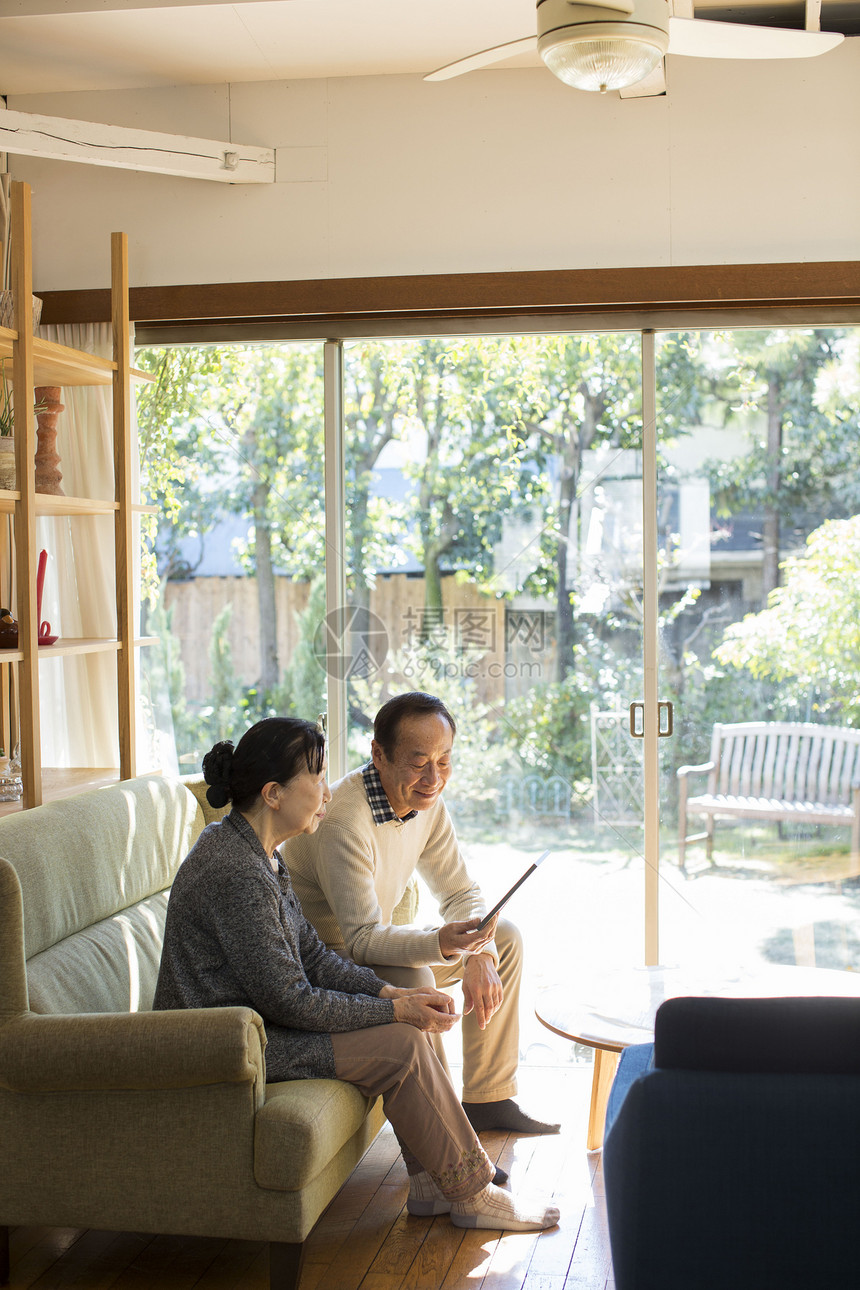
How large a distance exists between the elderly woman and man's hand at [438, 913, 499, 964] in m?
0.17

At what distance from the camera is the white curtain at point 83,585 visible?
3.70 m

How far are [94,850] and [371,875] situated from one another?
0.64m

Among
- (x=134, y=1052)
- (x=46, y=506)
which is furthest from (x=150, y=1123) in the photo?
(x=46, y=506)

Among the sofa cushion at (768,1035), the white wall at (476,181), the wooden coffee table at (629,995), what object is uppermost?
the white wall at (476,181)

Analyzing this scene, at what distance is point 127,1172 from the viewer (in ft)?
7.02

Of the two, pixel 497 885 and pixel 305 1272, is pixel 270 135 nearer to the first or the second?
pixel 497 885

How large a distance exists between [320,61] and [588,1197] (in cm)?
322

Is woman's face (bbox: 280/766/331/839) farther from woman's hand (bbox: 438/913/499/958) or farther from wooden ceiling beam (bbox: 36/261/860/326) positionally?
wooden ceiling beam (bbox: 36/261/860/326)

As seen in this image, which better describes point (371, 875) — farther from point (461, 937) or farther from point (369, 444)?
point (369, 444)

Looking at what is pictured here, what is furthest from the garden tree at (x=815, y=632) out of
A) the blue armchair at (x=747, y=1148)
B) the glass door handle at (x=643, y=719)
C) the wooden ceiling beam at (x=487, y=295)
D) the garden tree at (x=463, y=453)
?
the blue armchair at (x=747, y=1148)

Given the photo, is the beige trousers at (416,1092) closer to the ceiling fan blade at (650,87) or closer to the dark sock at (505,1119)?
the dark sock at (505,1119)

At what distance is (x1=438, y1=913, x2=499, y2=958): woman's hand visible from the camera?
264 cm

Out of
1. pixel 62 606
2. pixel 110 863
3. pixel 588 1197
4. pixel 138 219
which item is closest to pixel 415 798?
pixel 110 863

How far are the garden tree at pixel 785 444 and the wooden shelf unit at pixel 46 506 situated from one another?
183 centimetres
